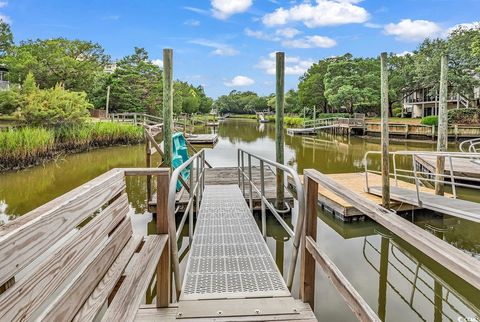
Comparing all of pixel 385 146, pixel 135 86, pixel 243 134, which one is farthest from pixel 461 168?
pixel 135 86

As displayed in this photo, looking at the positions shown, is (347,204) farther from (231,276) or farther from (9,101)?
(9,101)

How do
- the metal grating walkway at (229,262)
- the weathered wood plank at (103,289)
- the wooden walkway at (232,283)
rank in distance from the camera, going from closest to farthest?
the weathered wood plank at (103,289) < the wooden walkway at (232,283) < the metal grating walkway at (229,262)

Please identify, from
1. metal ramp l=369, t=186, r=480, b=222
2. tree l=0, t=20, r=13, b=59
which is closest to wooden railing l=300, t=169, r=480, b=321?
metal ramp l=369, t=186, r=480, b=222

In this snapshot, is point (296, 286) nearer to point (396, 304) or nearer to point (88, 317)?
point (396, 304)

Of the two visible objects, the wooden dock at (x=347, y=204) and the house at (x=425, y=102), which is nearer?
the wooden dock at (x=347, y=204)

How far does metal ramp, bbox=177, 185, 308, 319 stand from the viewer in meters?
2.03

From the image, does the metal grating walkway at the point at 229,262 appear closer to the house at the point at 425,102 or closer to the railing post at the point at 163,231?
the railing post at the point at 163,231

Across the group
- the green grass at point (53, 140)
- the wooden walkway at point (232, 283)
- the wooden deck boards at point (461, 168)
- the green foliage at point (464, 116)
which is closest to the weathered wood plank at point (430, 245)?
the wooden walkway at point (232, 283)

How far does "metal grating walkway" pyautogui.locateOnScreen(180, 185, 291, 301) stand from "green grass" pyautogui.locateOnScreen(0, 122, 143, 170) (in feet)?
27.6

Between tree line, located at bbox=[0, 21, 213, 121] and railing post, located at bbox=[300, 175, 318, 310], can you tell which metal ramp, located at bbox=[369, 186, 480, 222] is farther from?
tree line, located at bbox=[0, 21, 213, 121]

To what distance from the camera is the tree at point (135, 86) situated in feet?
95.9

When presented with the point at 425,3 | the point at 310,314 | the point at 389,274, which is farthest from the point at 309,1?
the point at 310,314

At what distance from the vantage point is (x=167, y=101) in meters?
5.62

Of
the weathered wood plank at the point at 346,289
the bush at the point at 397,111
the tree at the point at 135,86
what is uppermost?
the tree at the point at 135,86
